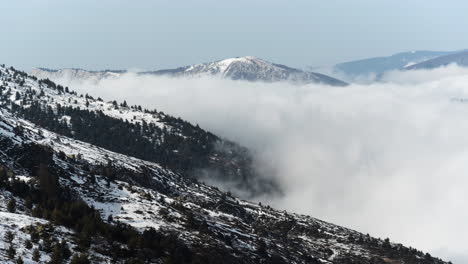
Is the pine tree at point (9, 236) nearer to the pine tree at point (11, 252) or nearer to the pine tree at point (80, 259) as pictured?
the pine tree at point (11, 252)

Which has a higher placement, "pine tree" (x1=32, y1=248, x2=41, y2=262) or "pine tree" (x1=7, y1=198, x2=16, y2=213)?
"pine tree" (x1=7, y1=198, x2=16, y2=213)

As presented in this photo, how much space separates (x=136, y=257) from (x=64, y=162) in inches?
3805

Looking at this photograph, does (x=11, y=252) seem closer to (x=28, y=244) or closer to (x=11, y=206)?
(x=28, y=244)

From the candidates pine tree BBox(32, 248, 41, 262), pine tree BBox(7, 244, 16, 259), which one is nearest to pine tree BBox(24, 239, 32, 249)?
pine tree BBox(32, 248, 41, 262)

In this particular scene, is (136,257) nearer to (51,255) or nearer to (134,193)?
(51,255)

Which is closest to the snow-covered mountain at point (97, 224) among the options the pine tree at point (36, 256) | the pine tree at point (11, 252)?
the pine tree at point (11, 252)

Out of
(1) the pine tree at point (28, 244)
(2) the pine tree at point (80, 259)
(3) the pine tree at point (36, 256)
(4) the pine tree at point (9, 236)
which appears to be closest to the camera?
(3) the pine tree at point (36, 256)

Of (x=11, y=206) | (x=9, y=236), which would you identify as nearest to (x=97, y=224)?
(x=9, y=236)

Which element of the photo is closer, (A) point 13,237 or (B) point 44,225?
(A) point 13,237

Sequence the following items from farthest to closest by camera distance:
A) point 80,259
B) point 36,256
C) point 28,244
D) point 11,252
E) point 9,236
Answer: point 9,236 < point 28,244 < point 80,259 < point 36,256 < point 11,252

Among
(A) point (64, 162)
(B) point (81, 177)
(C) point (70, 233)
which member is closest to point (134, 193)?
(B) point (81, 177)

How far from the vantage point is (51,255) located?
61875mm

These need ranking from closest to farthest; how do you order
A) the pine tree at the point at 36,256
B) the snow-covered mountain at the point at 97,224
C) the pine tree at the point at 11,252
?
the pine tree at the point at 11,252, the pine tree at the point at 36,256, the snow-covered mountain at the point at 97,224

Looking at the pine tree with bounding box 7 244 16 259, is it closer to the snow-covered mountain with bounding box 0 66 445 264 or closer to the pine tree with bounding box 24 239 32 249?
the snow-covered mountain with bounding box 0 66 445 264
